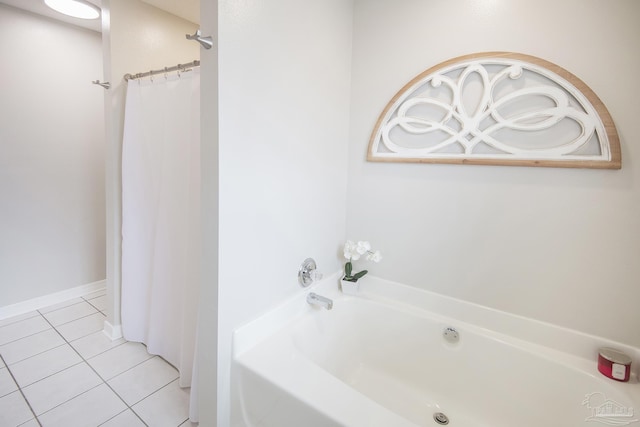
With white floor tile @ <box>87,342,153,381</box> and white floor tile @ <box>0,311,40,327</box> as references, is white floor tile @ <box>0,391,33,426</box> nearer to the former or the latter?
white floor tile @ <box>87,342,153,381</box>

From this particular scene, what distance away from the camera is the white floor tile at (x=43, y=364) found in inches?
68.3

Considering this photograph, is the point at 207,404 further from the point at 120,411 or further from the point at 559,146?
the point at 559,146

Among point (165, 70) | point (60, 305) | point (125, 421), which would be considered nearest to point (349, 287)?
point (125, 421)

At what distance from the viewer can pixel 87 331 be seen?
2227 millimetres

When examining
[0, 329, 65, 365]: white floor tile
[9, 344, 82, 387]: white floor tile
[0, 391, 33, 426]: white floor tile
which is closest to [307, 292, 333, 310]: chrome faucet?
[0, 391, 33, 426]: white floor tile

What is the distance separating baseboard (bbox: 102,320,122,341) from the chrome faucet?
1.63m

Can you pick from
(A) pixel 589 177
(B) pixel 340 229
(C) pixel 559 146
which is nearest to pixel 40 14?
(B) pixel 340 229

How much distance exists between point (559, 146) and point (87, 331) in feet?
10.9

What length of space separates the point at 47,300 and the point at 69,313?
32 centimetres

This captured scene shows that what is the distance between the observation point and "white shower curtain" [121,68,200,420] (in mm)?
1583

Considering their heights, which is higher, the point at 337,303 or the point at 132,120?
the point at 132,120

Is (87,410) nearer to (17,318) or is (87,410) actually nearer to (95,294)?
(17,318)

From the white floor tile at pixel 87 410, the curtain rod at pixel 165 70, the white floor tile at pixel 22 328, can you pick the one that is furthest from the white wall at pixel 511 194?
the white floor tile at pixel 22 328

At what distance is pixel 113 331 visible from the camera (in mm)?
2137
